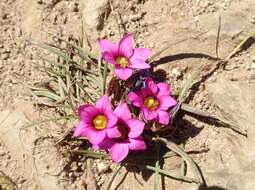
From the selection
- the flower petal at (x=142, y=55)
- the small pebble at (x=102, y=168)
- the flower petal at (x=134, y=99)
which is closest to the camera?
the flower petal at (x=134, y=99)

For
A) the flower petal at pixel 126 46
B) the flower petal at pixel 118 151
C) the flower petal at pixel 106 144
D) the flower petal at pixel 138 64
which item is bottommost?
the flower petal at pixel 118 151

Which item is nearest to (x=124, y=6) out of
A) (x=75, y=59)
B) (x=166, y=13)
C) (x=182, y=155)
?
(x=166, y=13)

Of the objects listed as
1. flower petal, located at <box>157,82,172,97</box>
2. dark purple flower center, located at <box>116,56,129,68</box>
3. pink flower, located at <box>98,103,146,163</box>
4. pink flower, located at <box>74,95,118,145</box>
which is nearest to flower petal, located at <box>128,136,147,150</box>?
pink flower, located at <box>98,103,146,163</box>

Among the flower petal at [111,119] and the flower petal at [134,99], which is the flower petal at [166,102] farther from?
the flower petal at [111,119]

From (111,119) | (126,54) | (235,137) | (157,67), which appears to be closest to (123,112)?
(111,119)

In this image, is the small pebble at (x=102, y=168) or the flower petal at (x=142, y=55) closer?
the flower petal at (x=142, y=55)

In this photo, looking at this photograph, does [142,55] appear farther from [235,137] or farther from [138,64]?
[235,137]

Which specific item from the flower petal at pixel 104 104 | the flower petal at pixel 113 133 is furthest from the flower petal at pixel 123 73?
the flower petal at pixel 113 133
